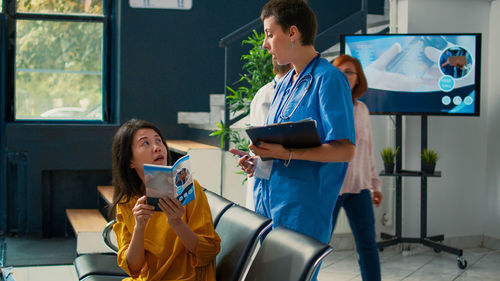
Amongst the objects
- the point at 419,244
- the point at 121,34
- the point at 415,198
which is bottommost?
the point at 419,244

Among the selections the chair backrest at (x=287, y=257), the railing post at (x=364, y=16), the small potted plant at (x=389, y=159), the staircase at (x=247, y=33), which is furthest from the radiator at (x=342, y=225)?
the chair backrest at (x=287, y=257)

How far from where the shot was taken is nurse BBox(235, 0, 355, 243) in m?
1.90

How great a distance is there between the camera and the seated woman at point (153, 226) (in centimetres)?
196

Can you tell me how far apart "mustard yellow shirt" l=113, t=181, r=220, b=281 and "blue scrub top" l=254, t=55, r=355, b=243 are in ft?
0.78

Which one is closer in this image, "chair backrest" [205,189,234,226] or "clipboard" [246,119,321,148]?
"clipboard" [246,119,321,148]

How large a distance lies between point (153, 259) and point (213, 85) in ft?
14.0

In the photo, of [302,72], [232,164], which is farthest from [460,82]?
[302,72]

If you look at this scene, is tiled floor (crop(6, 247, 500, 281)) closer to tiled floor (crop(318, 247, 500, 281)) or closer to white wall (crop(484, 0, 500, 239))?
tiled floor (crop(318, 247, 500, 281))

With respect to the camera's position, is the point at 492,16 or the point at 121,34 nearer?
the point at 492,16

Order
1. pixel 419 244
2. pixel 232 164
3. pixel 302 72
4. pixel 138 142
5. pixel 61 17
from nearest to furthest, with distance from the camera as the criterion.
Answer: pixel 302 72 < pixel 138 142 < pixel 232 164 < pixel 419 244 < pixel 61 17

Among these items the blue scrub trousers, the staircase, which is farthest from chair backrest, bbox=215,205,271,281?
the staircase

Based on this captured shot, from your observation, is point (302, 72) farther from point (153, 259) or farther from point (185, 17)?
point (185, 17)

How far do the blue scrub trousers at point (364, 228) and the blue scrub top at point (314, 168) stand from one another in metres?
1.16

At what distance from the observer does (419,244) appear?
501cm
